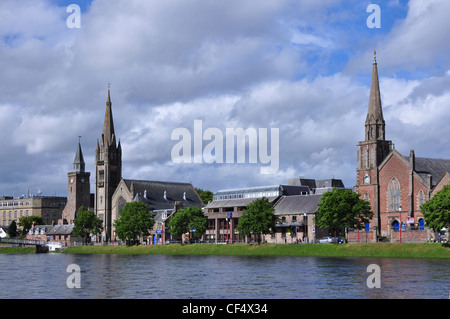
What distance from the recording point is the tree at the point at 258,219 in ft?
466

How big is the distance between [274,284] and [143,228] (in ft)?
378

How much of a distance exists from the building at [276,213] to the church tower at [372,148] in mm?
13475

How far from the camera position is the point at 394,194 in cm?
14888

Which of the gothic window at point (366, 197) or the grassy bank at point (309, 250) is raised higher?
the gothic window at point (366, 197)

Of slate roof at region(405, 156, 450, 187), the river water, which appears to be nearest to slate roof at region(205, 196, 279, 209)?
slate roof at region(405, 156, 450, 187)

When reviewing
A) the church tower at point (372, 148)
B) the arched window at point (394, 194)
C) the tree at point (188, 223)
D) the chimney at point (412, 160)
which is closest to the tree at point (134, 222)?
the tree at point (188, 223)

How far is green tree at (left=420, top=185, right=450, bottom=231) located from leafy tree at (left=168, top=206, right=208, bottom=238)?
70912 mm

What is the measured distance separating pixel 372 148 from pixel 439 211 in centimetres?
5115

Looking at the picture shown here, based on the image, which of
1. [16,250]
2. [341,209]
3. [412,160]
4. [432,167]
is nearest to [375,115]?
[412,160]

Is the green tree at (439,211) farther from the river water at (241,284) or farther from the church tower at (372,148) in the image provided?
the church tower at (372,148)
